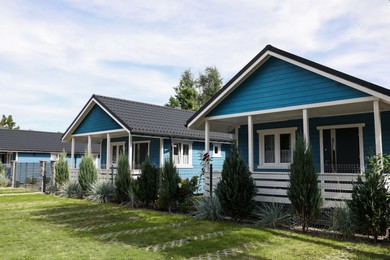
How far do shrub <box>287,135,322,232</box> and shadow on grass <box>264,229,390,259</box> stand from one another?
1.81 ft

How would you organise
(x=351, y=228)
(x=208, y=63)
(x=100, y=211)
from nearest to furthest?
(x=351, y=228), (x=100, y=211), (x=208, y=63)

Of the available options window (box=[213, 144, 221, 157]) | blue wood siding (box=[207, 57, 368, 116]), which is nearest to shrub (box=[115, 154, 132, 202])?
blue wood siding (box=[207, 57, 368, 116])

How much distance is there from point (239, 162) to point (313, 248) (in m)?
3.75

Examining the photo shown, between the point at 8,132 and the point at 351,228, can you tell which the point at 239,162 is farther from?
the point at 8,132

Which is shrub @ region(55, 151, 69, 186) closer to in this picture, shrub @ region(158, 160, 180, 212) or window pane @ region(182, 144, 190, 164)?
window pane @ region(182, 144, 190, 164)

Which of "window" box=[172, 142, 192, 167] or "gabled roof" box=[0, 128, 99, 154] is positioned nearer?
"window" box=[172, 142, 192, 167]

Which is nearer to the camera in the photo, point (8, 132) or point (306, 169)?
point (306, 169)

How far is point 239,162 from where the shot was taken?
10.1 meters

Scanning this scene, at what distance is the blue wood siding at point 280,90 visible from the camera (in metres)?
9.76

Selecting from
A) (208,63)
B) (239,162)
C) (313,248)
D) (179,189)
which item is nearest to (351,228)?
(313,248)

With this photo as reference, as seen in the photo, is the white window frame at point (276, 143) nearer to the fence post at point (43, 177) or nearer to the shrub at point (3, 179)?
the fence post at point (43, 177)

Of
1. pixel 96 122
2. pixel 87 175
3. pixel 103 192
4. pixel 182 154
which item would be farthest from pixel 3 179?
pixel 182 154

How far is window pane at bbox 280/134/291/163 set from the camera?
13359 millimetres

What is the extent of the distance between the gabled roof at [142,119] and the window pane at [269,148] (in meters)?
6.31
